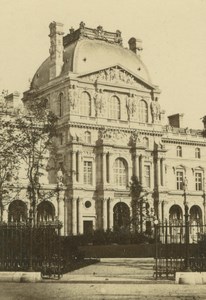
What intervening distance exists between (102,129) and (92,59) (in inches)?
292

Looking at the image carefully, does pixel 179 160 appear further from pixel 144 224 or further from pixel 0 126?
pixel 0 126

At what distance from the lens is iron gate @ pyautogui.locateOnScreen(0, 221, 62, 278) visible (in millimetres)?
23547

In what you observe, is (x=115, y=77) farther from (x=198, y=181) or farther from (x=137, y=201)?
(x=198, y=181)

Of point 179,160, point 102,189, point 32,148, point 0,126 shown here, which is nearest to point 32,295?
point 0,126

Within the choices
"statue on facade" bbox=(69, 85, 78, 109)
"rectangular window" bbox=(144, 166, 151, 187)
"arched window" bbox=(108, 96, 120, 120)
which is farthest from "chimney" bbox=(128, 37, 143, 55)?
"rectangular window" bbox=(144, 166, 151, 187)

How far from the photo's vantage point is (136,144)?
218 feet

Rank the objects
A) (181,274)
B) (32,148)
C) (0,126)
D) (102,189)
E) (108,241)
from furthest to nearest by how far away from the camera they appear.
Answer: (102,189)
(108,241)
(32,148)
(0,126)
(181,274)

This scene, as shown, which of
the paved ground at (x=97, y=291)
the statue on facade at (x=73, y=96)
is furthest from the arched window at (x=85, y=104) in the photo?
the paved ground at (x=97, y=291)

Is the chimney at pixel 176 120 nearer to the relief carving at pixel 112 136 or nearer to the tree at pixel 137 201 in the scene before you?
the relief carving at pixel 112 136

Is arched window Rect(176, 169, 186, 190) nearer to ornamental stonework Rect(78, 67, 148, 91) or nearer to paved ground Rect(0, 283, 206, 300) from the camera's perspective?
ornamental stonework Rect(78, 67, 148, 91)

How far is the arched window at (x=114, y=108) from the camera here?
6688 centimetres

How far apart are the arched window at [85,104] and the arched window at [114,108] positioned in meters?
2.66

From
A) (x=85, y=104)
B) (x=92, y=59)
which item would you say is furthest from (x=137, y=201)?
(x=92, y=59)

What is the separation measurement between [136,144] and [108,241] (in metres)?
20.1
